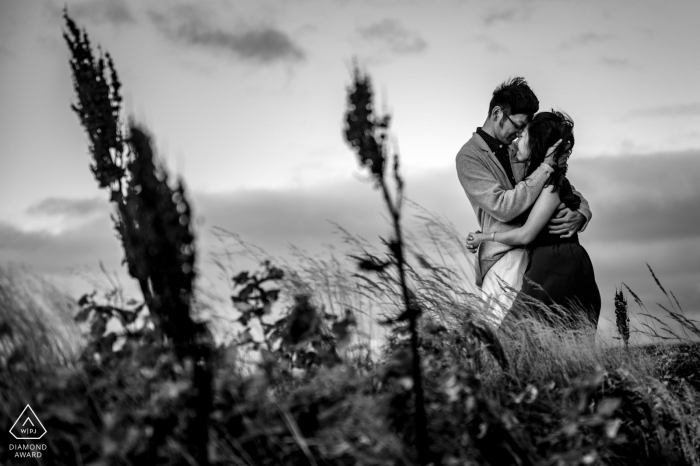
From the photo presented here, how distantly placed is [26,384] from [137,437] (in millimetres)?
856

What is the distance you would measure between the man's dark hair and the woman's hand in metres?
0.81

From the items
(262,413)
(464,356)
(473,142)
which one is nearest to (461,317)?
(464,356)

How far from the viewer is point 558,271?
4.21 m

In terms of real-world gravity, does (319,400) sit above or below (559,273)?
below

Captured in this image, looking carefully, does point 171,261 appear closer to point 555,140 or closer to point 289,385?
point 289,385

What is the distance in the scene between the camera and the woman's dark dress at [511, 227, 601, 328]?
4199mm

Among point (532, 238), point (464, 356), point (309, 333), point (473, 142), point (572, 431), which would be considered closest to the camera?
point (572, 431)

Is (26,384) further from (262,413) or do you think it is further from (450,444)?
(450,444)

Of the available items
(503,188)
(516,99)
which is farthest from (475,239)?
(516,99)

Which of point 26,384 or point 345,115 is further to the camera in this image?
point 26,384

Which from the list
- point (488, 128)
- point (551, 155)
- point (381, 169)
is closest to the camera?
point (381, 169)

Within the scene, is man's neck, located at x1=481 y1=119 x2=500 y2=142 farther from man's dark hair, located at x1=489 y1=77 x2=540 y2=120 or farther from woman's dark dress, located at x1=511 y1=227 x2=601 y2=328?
woman's dark dress, located at x1=511 y1=227 x2=601 y2=328

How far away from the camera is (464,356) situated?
143 inches

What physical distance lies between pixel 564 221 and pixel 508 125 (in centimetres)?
73
